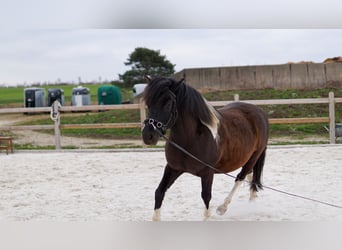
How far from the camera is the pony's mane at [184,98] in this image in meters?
2.50

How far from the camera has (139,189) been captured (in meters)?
4.04

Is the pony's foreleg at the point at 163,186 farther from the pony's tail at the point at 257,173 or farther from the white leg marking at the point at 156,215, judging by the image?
the pony's tail at the point at 257,173

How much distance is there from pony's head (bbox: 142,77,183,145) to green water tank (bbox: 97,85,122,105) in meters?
9.56

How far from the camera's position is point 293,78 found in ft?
23.4

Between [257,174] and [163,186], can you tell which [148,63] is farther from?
[163,186]

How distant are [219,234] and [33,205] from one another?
5.67ft

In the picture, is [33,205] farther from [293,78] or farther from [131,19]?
[293,78]

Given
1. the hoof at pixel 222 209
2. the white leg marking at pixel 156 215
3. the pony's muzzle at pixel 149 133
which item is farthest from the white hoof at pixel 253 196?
the pony's muzzle at pixel 149 133

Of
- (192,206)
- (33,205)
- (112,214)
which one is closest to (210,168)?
(192,206)

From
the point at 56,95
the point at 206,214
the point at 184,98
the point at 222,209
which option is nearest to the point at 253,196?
the point at 222,209

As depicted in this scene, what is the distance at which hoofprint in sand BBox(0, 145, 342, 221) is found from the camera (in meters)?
3.26

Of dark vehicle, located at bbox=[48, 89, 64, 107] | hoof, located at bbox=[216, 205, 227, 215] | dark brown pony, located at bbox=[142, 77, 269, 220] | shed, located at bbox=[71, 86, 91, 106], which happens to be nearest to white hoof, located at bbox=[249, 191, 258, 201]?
dark brown pony, located at bbox=[142, 77, 269, 220]

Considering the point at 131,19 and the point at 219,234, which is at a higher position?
the point at 131,19

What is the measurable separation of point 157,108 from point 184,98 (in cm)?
26
